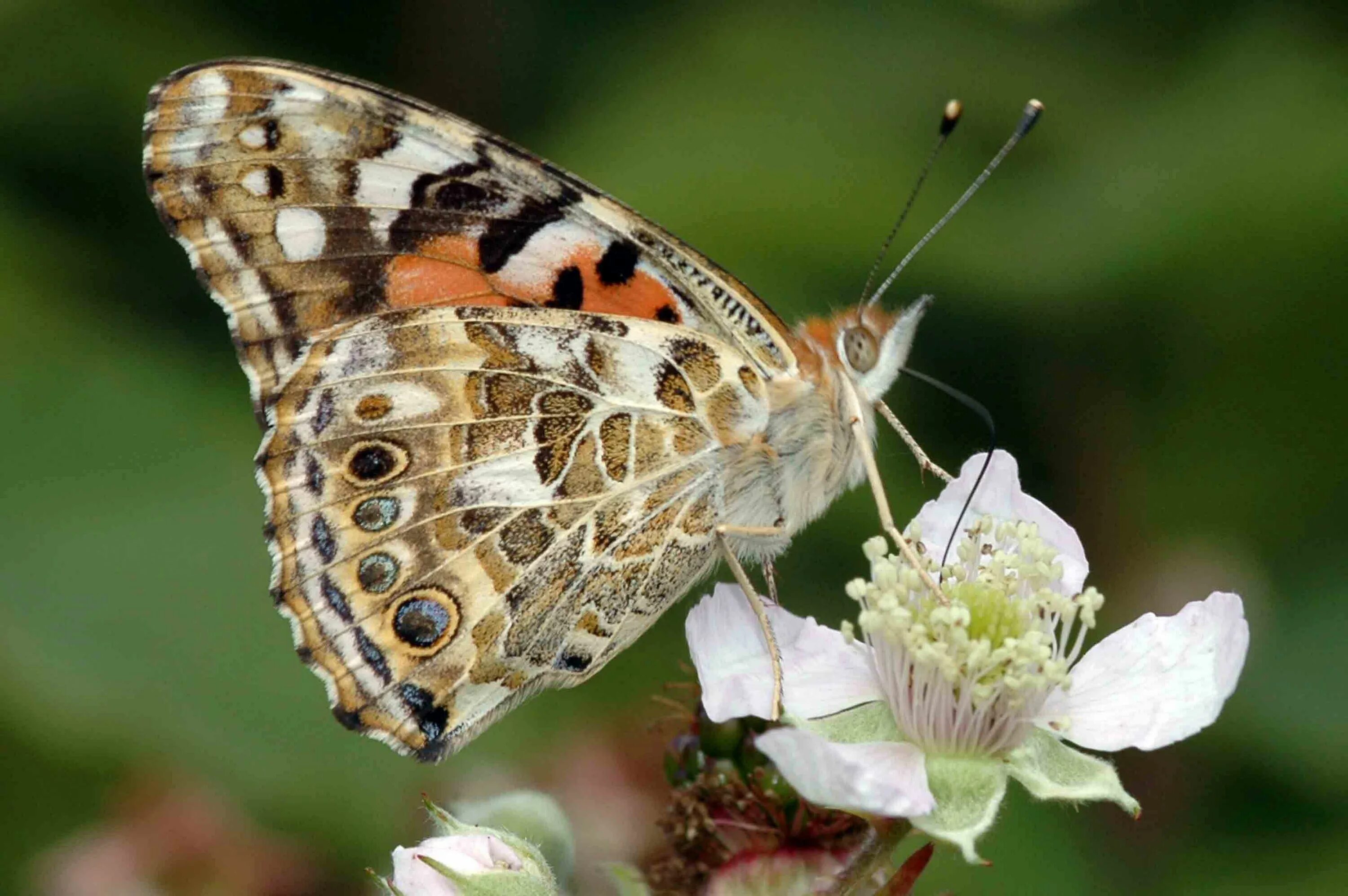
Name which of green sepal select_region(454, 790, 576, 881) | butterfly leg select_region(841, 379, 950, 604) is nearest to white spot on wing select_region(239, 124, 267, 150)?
butterfly leg select_region(841, 379, 950, 604)

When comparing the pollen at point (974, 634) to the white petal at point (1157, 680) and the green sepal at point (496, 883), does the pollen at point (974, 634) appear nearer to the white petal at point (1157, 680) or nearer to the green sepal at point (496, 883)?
the white petal at point (1157, 680)

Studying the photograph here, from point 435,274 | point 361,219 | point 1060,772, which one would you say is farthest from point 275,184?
point 1060,772

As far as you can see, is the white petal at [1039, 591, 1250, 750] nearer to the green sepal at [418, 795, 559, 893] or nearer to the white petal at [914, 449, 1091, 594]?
the white petal at [914, 449, 1091, 594]

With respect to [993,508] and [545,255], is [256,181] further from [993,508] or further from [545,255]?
[993,508]

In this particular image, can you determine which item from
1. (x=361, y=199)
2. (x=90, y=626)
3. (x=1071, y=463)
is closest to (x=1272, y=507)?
(x=1071, y=463)

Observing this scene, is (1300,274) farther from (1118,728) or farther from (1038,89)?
(1118,728)

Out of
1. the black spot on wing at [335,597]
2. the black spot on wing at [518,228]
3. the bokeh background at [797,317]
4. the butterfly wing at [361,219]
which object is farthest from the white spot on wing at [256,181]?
the bokeh background at [797,317]
